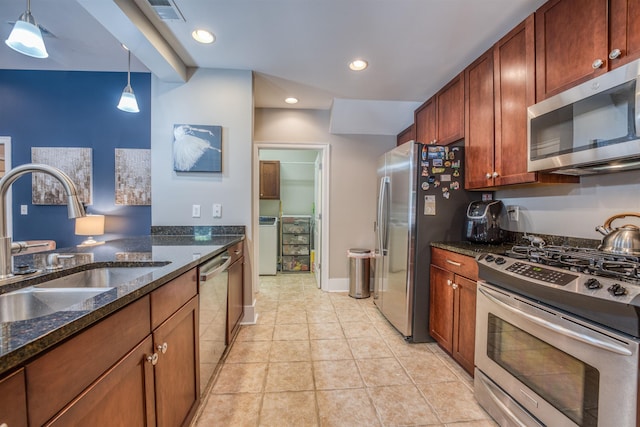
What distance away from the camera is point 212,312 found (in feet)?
5.41

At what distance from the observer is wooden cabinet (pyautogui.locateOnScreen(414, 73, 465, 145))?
2383 millimetres

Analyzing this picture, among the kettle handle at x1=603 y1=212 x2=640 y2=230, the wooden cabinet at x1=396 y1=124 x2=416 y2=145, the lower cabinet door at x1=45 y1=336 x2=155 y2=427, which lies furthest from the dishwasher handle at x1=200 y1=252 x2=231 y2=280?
the wooden cabinet at x1=396 y1=124 x2=416 y2=145

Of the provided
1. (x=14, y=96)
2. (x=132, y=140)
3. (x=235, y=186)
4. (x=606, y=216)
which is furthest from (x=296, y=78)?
(x=14, y=96)

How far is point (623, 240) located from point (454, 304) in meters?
0.97

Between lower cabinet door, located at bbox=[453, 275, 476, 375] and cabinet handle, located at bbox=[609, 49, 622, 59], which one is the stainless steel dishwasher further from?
cabinet handle, located at bbox=[609, 49, 622, 59]

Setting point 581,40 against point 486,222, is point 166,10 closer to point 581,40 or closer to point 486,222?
point 581,40

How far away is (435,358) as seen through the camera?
6.79 feet

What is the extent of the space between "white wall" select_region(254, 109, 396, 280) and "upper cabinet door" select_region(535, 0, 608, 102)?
2.15 meters

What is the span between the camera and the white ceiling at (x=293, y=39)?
5.48 ft

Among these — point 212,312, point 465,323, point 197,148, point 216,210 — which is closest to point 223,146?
point 197,148

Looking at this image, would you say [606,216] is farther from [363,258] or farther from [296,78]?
[296,78]

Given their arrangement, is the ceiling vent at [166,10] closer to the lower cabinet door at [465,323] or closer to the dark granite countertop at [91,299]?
the dark granite countertop at [91,299]

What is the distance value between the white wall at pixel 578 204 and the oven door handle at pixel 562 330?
30.0 inches

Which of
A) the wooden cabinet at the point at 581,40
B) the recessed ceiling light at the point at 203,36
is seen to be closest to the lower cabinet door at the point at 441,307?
the wooden cabinet at the point at 581,40
